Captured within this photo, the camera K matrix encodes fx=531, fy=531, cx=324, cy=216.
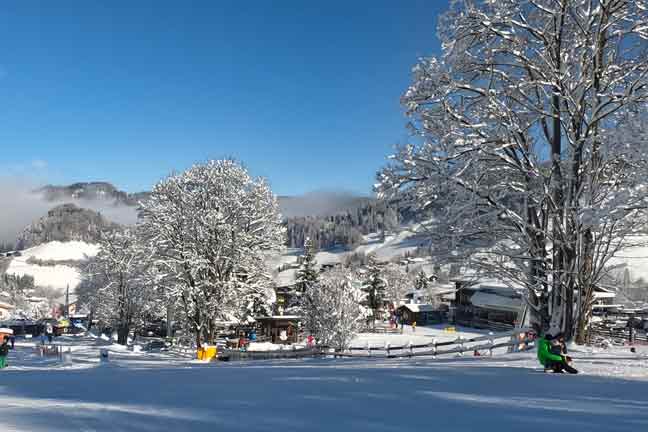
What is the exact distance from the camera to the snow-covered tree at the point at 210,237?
27.2 meters

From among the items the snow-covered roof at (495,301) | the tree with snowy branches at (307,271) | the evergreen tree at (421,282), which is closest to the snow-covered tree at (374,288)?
the snow-covered roof at (495,301)

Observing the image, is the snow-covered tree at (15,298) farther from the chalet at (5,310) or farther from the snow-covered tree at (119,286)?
the snow-covered tree at (119,286)

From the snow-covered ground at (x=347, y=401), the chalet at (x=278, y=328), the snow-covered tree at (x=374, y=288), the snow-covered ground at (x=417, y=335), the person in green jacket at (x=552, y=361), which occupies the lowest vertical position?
the snow-covered ground at (x=417, y=335)

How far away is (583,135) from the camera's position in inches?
485

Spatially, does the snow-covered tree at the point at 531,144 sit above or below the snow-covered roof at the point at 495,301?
above

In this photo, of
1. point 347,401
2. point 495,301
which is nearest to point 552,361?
point 347,401

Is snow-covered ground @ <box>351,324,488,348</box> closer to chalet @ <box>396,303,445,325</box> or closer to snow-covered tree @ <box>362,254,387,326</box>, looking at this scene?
snow-covered tree @ <box>362,254,387,326</box>

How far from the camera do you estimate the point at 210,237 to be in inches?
1081

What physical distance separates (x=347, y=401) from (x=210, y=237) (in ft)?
69.9

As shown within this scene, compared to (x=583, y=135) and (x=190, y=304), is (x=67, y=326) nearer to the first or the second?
(x=190, y=304)

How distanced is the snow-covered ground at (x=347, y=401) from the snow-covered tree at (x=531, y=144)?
344 centimetres

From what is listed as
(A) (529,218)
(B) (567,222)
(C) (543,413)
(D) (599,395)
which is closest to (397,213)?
(A) (529,218)

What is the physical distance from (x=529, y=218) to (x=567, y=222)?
3.57 feet

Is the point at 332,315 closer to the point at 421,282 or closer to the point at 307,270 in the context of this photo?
the point at 307,270
